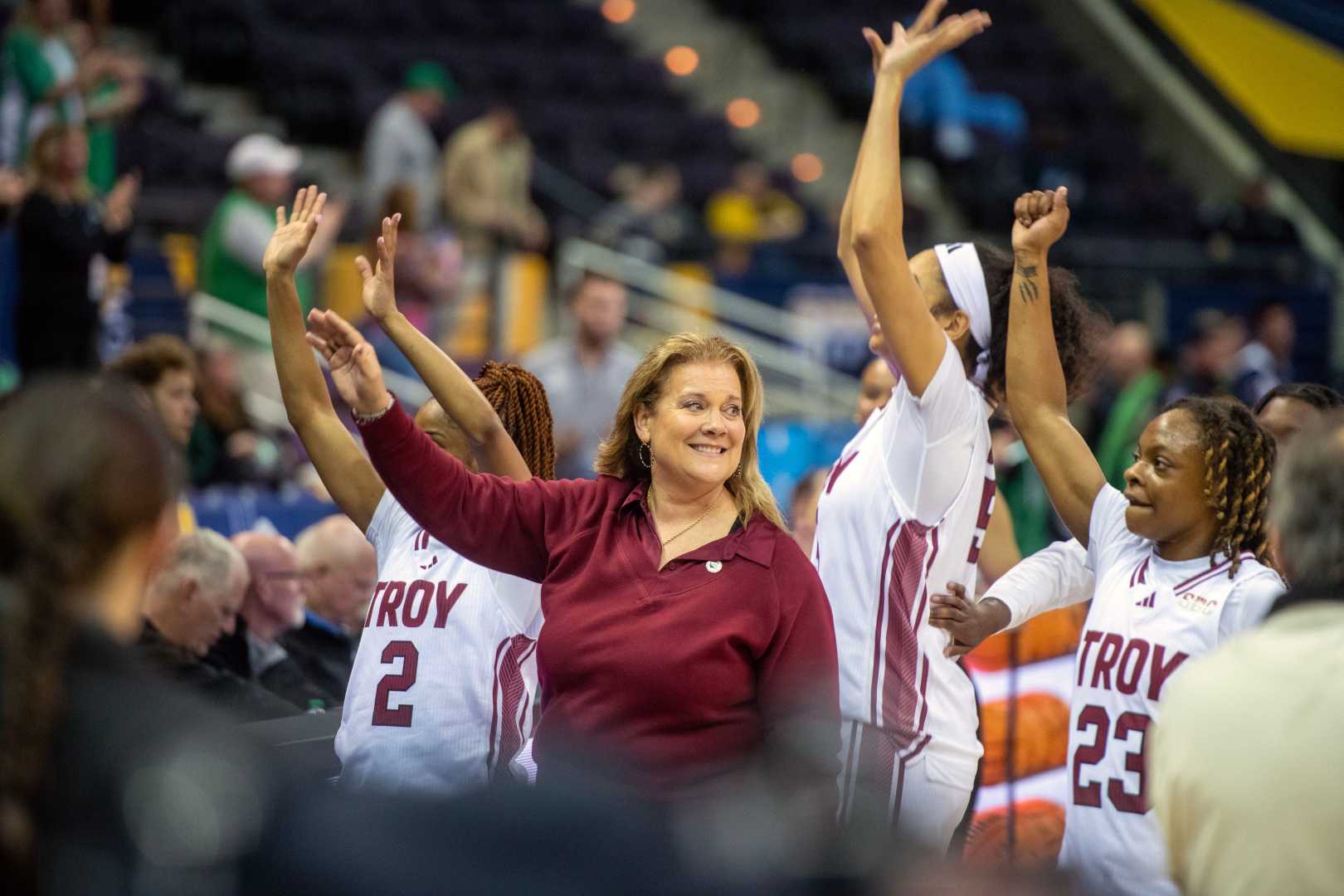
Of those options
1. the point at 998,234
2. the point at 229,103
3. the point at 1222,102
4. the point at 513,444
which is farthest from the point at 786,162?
the point at 513,444

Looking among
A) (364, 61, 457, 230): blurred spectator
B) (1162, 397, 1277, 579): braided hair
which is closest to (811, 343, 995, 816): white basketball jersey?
(1162, 397, 1277, 579): braided hair

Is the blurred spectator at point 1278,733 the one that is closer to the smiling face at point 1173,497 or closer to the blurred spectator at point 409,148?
the smiling face at point 1173,497

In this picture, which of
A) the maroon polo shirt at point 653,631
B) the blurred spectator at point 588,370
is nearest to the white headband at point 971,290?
the maroon polo shirt at point 653,631

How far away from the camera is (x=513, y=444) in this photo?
3.61 m

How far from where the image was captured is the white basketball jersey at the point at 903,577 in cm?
316

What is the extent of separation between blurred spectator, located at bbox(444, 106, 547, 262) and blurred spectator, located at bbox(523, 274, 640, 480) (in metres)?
3.00

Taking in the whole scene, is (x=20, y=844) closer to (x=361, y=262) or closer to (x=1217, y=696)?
(x=1217, y=696)

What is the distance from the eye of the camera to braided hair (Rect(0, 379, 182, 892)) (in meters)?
1.71

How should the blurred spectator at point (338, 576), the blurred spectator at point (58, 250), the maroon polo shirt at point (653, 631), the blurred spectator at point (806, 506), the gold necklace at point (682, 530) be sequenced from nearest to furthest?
1. the maroon polo shirt at point (653, 631)
2. the gold necklace at point (682, 530)
3. the blurred spectator at point (806, 506)
4. the blurred spectator at point (338, 576)
5. the blurred spectator at point (58, 250)

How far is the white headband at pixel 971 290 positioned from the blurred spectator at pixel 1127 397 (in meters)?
5.00

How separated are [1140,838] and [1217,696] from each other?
1.00 m

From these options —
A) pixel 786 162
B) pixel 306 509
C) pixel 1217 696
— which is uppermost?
pixel 786 162

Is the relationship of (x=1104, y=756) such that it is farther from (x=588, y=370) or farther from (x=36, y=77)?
(x=36, y=77)

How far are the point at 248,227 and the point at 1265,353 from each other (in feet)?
21.5
